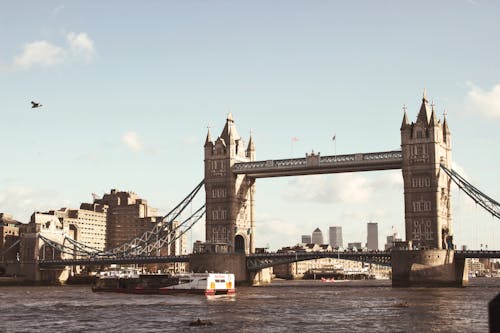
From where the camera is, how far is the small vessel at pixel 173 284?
10606cm

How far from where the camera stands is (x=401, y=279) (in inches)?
4680

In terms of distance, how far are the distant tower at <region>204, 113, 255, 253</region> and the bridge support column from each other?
32.7 metres

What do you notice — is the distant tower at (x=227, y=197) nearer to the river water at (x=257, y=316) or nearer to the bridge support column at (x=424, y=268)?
the bridge support column at (x=424, y=268)

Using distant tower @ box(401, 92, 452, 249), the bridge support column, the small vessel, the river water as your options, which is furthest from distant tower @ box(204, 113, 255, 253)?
the river water

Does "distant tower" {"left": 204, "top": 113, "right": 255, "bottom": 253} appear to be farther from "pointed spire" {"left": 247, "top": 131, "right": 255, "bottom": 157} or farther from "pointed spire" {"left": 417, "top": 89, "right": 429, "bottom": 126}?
"pointed spire" {"left": 417, "top": 89, "right": 429, "bottom": 126}

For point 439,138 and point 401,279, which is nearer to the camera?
point 401,279

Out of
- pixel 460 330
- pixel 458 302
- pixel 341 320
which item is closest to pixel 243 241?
pixel 458 302

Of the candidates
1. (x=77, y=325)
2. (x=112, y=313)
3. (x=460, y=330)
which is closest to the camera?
(x=460, y=330)

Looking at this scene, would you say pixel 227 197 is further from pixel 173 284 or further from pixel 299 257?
pixel 173 284

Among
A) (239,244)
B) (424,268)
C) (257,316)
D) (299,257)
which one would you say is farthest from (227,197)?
(257,316)

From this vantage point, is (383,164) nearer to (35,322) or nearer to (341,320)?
(341,320)

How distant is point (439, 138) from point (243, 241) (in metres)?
40.8

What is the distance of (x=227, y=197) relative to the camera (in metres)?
143

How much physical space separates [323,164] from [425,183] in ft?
55.9
